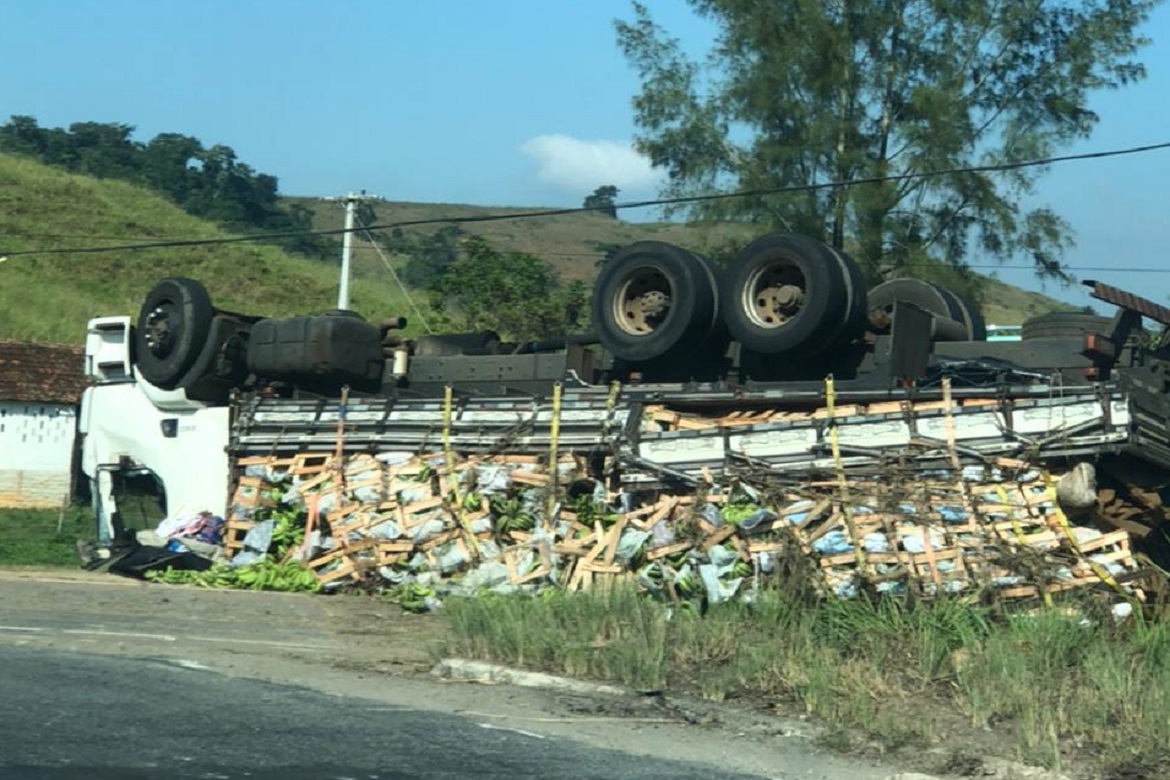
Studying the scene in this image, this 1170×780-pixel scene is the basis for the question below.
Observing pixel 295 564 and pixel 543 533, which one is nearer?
pixel 543 533

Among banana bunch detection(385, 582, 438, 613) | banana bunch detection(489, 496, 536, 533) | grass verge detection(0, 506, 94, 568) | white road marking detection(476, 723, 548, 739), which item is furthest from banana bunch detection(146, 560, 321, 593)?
white road marking detection(476, 723, 548, 739)

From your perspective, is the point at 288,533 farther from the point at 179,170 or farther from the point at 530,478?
the point at 179,170

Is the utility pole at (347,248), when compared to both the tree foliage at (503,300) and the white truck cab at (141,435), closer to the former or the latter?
the tree foliage at (503,300)

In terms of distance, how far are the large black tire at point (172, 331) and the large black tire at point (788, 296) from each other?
6.44m

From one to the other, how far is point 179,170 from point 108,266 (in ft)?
109

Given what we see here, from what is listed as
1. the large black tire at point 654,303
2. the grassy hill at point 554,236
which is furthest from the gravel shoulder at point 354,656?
the grassy hill at point 554,236

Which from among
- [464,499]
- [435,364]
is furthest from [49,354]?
[464,499]

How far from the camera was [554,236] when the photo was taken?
99.6 metres

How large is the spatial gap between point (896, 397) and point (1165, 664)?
14.1 feet

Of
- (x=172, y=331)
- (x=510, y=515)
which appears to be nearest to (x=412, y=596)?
(x=510, y=515)

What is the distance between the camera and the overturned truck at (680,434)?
12750mm

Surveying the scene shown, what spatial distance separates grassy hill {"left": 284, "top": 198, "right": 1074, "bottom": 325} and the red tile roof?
4063 cm

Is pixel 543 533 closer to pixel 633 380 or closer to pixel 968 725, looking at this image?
pixel 633 380

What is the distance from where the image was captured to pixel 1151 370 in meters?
13.5
